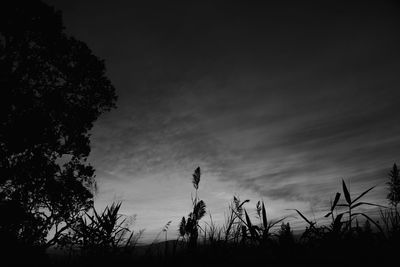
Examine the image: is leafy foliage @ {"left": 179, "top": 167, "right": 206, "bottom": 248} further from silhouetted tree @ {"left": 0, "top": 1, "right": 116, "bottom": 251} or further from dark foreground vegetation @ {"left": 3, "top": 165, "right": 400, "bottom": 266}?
silhouetted tree @ {"left": 0, "top": 1, "right": 116, "bottom": 251}

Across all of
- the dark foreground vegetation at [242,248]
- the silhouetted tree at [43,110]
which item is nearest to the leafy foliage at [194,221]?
the dark foreground vegetation at [242,248]

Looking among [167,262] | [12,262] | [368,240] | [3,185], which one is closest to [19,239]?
[12,262]

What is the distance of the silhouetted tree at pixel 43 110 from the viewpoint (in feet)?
33.5

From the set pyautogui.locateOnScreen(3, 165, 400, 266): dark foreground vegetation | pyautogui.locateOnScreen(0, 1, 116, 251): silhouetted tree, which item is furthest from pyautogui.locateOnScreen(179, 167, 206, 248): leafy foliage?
pyautogui.locateOnScreen(0, 1, 116, 251): silhouetted tree

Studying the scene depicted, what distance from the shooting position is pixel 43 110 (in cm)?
1102

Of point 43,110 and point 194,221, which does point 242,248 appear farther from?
point 43,110

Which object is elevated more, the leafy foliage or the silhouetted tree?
the silhouetted tree

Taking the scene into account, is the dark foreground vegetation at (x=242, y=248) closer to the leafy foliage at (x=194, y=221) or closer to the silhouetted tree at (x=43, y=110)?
the leafy foliage at (x=194, y=221)

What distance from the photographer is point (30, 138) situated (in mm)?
10383

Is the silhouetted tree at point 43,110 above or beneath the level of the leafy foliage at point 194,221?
above

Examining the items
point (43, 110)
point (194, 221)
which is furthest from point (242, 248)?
point (43, 110)

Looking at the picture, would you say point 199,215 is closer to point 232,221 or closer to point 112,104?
point 232,221

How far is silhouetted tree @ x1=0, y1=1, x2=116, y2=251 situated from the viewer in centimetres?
1022

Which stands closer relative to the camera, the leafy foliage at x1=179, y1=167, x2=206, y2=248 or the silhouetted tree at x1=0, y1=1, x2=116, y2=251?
the leafy foliage at x1=179, y1=167, x2=206, y2=248
